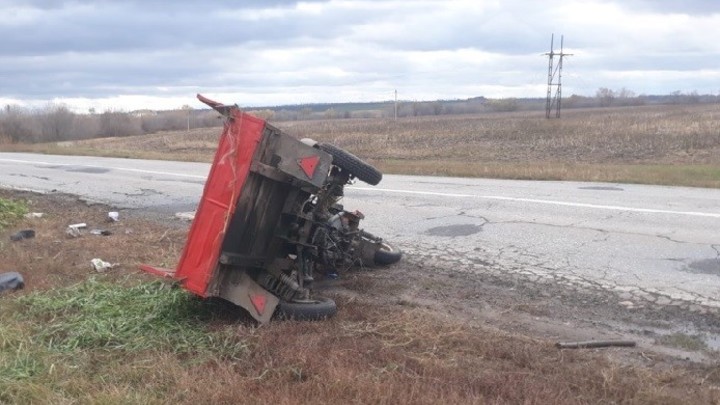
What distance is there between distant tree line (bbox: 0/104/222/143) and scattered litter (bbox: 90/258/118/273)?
3829cm

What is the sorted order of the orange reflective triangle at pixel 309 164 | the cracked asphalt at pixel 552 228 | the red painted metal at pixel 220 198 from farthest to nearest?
1. the cracked asphalt at pixel 552 228
2. the orange reflective triangle at pixel 309 164
3. the red painted metal at pixel 220 198

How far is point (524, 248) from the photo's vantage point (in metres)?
7.88

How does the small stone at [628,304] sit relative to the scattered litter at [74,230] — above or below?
A: above

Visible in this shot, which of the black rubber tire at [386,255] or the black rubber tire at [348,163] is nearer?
the black rubber tire at [348,163]

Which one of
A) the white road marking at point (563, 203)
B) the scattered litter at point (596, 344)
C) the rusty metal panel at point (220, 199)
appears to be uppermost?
the rusty metal panel at point (220, 199)

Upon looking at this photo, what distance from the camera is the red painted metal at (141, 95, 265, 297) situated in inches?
198

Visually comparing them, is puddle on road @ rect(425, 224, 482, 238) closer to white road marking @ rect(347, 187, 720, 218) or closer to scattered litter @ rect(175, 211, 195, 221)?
white road marking @ rect(347, 187, 720, 218)

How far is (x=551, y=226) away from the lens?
8922 millimetres

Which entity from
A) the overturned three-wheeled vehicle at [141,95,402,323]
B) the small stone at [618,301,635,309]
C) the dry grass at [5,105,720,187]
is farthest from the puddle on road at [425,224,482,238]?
the dry grass at [5,105,720,187]

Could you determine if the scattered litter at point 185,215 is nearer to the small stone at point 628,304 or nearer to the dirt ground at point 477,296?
the dirt ground at point 477,296

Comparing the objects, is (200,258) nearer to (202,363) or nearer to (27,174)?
(202,363)

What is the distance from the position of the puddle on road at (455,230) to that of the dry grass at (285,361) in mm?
2935

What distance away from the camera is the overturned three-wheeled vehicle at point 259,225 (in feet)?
16.6

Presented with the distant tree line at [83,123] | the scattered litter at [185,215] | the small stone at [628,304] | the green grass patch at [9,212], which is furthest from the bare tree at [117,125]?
the small stone at [628,304]
